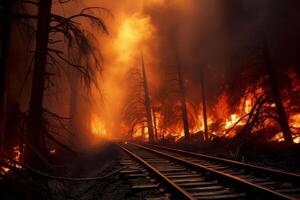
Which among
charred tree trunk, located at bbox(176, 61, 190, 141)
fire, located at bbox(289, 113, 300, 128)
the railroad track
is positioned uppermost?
charred tree trunk, located at bbox(176, 61, 190, 141)

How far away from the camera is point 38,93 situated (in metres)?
8.81

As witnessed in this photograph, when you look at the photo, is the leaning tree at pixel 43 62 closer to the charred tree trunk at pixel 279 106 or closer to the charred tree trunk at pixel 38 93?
the charred tree trunk at pixel 38 93

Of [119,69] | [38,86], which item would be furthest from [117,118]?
[38,86]

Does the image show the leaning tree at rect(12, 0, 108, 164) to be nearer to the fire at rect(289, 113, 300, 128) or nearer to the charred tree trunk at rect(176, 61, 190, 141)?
the fire at rect(289, 113, 300, 128)

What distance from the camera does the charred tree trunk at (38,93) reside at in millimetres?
8444

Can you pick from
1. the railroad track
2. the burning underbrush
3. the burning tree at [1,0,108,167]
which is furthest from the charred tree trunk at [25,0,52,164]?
the burning underbrush

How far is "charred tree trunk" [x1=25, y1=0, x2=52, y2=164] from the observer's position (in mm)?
8444

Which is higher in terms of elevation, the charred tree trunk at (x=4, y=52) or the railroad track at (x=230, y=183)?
the charred tree trunk at (x=4, y=52)

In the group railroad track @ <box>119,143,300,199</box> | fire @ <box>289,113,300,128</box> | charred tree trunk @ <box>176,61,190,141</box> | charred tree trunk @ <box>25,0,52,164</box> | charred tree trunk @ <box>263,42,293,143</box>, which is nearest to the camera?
railroad track @ <box>119,143,300,199</box>

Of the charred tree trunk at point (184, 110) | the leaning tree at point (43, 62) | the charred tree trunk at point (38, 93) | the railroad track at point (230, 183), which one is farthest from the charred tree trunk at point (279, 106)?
the charred tree trunk at point (184, 110)

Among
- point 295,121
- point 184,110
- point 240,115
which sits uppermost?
point 184,110

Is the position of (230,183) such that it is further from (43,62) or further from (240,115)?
(240,115)

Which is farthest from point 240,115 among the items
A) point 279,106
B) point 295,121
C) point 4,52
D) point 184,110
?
point 4,52

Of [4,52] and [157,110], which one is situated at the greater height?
[157,110]
